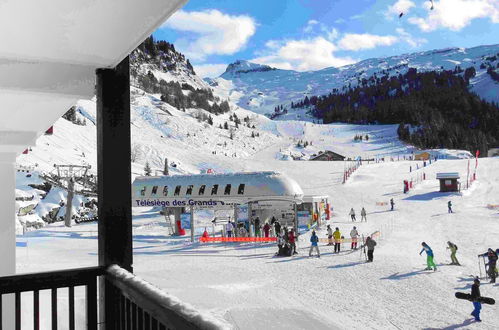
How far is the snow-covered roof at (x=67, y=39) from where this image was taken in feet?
6.43

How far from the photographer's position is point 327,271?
→ 1561 centimetres

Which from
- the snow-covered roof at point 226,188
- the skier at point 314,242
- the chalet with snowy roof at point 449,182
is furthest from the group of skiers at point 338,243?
the chalet with snowy roof at point 449,182

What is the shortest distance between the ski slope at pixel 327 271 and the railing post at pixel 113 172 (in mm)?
1534

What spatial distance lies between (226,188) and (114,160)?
831 inches

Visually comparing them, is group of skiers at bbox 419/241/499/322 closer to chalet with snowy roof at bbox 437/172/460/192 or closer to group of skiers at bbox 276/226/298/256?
group of skiers at bbox 276/226/298/256

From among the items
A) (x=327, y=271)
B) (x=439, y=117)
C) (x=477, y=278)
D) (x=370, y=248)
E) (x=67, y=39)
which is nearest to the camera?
(x=67, y=39)

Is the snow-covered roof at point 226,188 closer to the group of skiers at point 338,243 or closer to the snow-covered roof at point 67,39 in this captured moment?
the group of skiers at point 338,243

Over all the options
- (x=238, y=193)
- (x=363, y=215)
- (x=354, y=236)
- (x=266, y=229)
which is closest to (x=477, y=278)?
(x=354, y=236)

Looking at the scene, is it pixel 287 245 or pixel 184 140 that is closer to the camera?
pixel 287 245

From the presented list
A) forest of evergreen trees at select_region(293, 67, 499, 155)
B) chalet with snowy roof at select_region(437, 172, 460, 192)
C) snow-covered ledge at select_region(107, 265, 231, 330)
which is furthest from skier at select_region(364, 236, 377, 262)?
forest of evergreen trees at select_region(293, 67, 499, 155)

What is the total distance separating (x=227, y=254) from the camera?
19.8m

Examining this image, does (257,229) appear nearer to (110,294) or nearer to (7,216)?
(7,216)

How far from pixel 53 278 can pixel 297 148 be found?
360ft

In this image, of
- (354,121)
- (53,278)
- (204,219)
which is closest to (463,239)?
(204,219)
